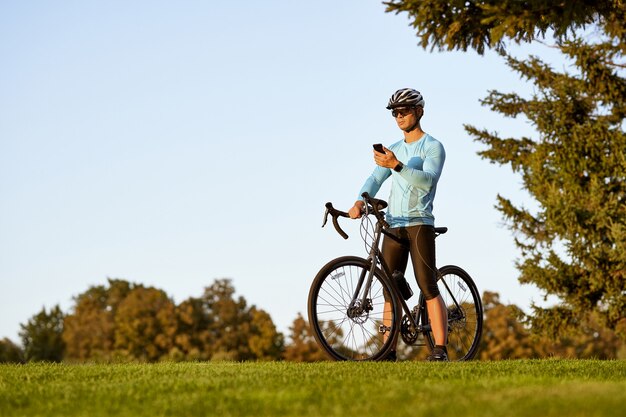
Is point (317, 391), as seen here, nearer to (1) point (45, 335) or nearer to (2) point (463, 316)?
(2) point (463, 316)

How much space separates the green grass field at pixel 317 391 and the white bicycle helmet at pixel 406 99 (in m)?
2.65

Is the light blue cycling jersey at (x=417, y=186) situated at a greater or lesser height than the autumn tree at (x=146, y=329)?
lesser

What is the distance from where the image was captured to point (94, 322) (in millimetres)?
84875

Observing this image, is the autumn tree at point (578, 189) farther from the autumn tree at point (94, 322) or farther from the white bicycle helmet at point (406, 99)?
the autumn tree at point (94, 322)

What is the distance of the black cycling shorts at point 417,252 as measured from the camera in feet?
28.5

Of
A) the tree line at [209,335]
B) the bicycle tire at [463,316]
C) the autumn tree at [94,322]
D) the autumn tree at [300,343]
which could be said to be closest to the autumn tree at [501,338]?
the tree line at [209,335]

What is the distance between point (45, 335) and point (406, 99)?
91.9 m

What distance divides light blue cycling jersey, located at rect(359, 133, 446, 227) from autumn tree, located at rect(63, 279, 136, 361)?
7002 cm

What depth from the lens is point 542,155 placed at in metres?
27.0

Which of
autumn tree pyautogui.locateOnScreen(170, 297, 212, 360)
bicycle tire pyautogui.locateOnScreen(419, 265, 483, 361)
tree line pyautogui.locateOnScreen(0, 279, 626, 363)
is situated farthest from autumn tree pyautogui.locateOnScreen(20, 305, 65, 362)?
bicycle tire pyautogui.locateOnScreen(419, 265, 483, 361)

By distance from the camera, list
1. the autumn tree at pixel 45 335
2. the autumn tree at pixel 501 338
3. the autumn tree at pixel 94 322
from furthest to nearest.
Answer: the autumn tree at pixel 45 335
the autumn tree at pixel 94 322
the autumn tree at pixel 501 338

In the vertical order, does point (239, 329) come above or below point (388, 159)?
above

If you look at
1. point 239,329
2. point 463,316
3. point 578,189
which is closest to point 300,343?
point 239,329

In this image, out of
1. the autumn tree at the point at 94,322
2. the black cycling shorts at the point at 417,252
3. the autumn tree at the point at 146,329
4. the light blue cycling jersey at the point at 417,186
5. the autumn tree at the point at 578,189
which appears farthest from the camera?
the autumn tree at the point at 94,322
